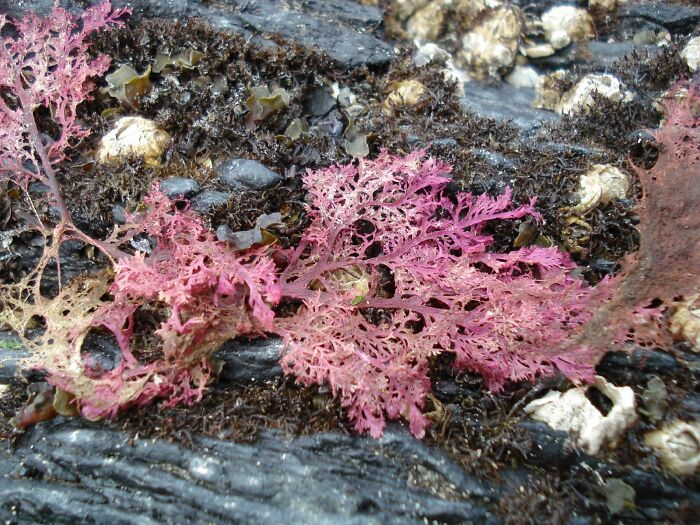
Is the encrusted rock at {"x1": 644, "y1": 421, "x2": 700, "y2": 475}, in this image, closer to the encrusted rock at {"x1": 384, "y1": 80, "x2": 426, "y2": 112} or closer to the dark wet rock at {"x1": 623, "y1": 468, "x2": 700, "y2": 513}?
the dark wet rock at {"x1": 623, "y1": 468, "x2": 700, "y2": 513}

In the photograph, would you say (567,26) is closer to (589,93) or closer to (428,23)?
(589,93)

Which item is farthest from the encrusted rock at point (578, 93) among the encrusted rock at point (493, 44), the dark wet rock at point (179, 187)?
the dark wet rock at point (179, 187)

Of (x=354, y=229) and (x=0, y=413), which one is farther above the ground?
(x=354, y=229)

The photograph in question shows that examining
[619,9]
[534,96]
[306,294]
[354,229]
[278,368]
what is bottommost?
[278,368]

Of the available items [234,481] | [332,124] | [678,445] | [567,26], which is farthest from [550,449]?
[567,26]

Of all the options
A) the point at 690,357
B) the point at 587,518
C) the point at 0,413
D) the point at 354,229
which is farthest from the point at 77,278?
the point at 690,357

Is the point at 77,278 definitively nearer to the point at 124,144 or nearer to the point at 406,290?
the point at 124,144
